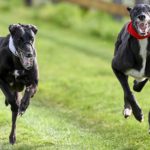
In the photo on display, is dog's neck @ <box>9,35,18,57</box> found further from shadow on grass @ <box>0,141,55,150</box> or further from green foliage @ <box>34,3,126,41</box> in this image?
green foliage @ <box>34,3,126,41</box>

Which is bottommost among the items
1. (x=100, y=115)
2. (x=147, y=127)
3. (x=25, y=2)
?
(x=25, y=2)

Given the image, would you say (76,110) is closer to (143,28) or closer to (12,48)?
(12,48)

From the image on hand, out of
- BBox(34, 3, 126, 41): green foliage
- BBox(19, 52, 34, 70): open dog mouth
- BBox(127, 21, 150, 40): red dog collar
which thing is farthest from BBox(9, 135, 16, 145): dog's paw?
BBox(34, 3, 126, 41): green foliage

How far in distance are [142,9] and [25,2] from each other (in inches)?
907

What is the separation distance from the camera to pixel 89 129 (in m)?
9.88

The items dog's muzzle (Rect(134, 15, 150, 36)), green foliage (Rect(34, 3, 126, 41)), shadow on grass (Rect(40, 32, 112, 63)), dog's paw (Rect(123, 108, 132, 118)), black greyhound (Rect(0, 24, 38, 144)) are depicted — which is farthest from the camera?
green foliage (Rect(34, 3, 126, 41))

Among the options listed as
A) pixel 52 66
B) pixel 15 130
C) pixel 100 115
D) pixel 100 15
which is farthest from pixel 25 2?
pixel 15 130

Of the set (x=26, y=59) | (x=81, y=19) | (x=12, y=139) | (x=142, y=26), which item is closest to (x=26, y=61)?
(x=26, y=59)

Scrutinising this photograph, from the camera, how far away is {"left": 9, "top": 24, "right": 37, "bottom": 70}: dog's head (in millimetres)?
8141

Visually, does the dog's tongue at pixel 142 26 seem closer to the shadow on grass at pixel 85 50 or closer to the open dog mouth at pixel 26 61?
the open dog mouth at pixel 26 61

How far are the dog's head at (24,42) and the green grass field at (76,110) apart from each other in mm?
1099

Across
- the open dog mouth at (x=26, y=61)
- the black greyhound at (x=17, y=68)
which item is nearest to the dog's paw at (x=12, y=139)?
the black greyhound at (x=17, y=68)

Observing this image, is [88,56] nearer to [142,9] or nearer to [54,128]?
[54,128]

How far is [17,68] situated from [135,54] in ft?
4.98
